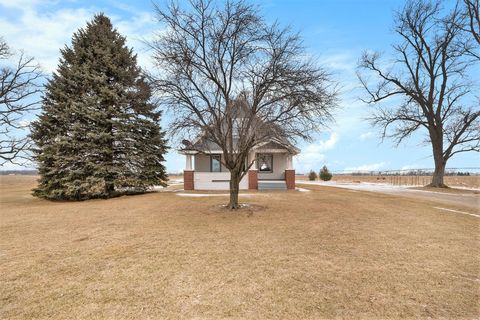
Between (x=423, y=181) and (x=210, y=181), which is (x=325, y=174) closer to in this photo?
(x=423, y=181)

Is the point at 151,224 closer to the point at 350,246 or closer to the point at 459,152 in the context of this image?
the point at 350,246

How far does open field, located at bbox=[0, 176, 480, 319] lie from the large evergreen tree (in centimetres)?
655

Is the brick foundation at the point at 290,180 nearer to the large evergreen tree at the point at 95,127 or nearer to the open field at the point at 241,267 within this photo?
the large evergreen tree at the point at 95,127

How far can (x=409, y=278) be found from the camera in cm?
464

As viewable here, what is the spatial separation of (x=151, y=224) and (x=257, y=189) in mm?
11115

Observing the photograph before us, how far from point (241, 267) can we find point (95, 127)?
14.5 meters

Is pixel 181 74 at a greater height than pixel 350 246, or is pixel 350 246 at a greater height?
pixel 181 74

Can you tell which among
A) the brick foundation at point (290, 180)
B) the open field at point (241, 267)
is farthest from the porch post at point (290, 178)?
the open field at point (241, 267)

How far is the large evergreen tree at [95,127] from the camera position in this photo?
1555 cm

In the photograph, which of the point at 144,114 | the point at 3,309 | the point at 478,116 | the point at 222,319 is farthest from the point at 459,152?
the point at 3,309

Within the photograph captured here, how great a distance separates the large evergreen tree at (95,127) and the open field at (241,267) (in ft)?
21.5

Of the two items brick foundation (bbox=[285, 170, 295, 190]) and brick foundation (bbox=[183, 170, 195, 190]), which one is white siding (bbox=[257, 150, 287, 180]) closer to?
brick foundation (bbox=[285, 170, 295, 190])

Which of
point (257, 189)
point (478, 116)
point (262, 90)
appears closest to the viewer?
point (262, 90)

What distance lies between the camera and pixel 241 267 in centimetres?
508
